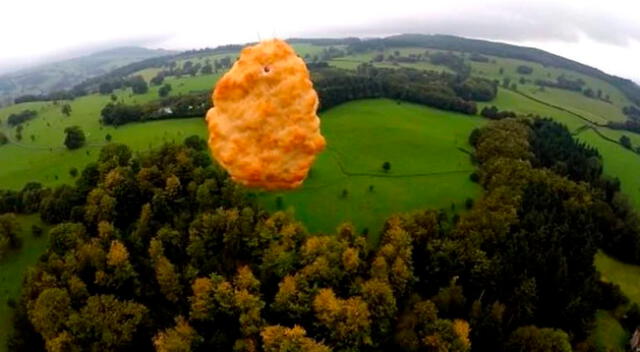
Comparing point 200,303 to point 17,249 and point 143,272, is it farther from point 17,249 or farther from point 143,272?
point 17,249

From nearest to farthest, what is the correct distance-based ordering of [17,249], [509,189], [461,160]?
[17,249]
[509,189]
[461,160]

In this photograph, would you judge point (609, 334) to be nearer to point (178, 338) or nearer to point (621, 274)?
point (621, 274)

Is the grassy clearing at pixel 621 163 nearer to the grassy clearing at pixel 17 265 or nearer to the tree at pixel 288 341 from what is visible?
the tree at pixel 288 341

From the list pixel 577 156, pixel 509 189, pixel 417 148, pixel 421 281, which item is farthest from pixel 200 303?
pixel 577 156

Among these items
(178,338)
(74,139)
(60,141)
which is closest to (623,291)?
(178,338)

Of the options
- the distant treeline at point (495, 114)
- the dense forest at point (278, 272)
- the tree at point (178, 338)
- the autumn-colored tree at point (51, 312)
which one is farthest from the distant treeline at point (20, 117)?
the distant treeline at point (495, 114)

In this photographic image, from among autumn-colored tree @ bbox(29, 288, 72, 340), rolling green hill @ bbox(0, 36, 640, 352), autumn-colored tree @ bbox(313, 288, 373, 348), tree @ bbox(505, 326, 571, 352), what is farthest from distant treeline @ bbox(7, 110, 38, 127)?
tree @ bbox(505, 326, 571, 352)
